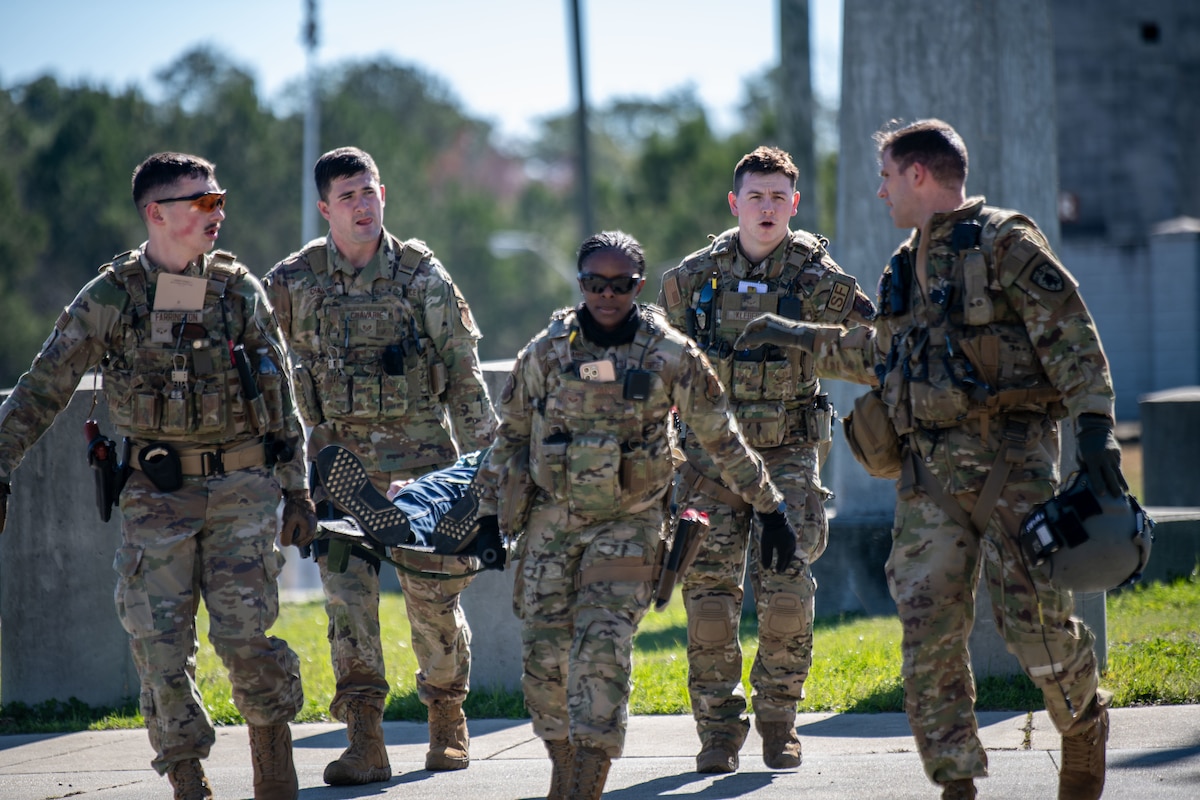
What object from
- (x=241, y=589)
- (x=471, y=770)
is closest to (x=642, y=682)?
(x=471, y=770)

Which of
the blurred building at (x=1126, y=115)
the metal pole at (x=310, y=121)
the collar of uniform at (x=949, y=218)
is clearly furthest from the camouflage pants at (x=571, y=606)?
the metal pole at (x=310, y=121)

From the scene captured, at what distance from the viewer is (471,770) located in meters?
6.14

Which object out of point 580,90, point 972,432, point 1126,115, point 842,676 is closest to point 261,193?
point 580,90

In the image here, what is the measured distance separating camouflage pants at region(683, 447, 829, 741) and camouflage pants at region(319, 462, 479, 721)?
100cm

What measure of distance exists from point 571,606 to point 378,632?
1402 millimetres

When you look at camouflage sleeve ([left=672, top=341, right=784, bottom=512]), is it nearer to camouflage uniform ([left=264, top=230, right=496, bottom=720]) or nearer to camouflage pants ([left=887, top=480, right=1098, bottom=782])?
camouflage pants ([left=887, top=480, right=1098, bottom=782])

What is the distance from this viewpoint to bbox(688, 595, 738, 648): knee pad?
19.6ft

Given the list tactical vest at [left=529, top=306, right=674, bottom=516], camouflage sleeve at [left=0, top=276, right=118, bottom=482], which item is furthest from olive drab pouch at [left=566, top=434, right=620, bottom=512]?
camouflage sleeve at [left=0, top=276, right=118, bottom=482]

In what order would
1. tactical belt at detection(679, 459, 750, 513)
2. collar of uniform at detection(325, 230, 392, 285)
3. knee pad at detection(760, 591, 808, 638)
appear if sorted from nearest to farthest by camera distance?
1. knee pad at detection(760, 591, 808, 638)
2. tactical belt at detection(679, 459, 750, 513)
3. collar of uniform at detection(325, 230, 392, 285)

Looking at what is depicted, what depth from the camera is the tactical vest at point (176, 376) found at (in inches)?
213

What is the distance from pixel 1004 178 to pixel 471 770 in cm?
509

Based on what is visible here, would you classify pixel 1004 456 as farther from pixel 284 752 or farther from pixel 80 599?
pixel 80 599

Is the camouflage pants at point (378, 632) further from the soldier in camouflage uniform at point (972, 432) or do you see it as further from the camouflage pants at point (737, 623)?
the soldier in camouflage uniform at point (972, 432)

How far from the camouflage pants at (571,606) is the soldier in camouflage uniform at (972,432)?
2.74 ft
